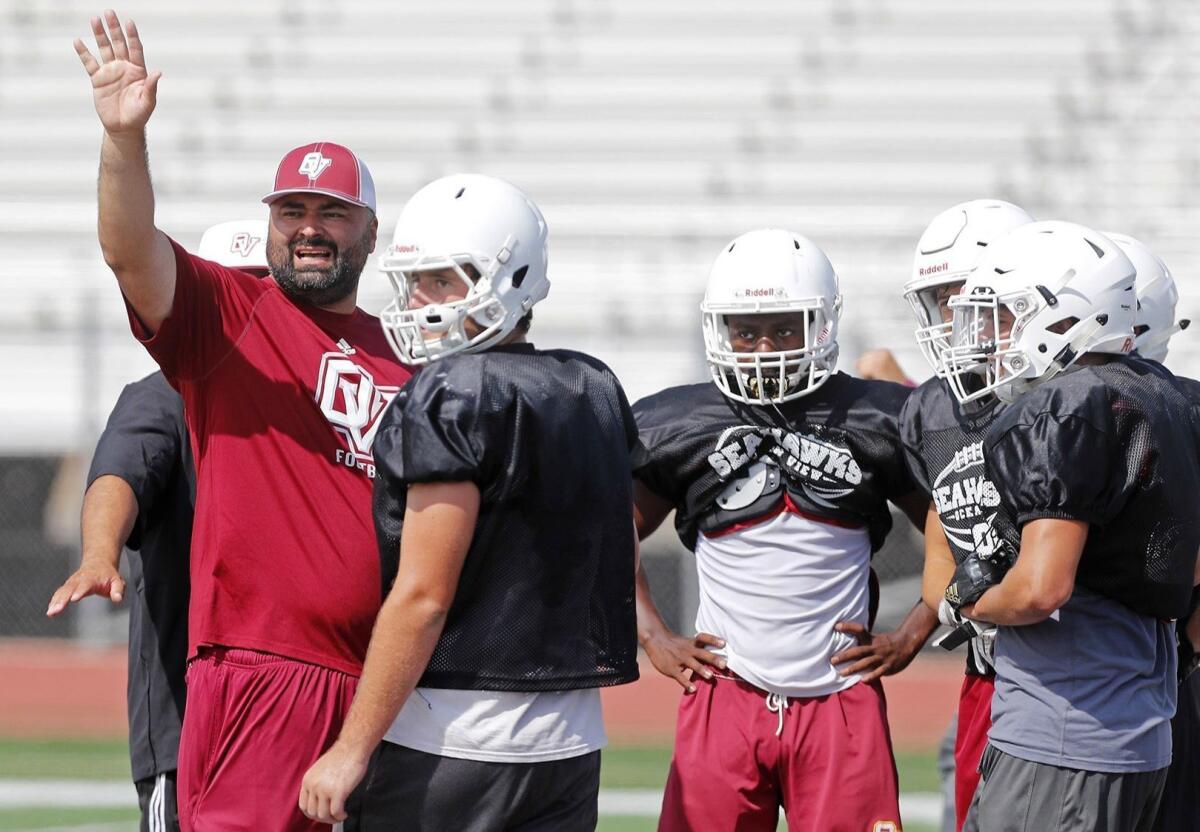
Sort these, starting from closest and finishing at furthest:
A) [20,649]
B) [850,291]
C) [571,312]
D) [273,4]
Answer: [20,649], [850,291], [571,312], [273,4]

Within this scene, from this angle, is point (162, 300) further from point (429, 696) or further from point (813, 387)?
point (813, 387)

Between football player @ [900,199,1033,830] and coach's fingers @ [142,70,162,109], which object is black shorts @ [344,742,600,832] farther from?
coach's fingers @ [142,70,162,109]

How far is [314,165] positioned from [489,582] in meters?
1.19

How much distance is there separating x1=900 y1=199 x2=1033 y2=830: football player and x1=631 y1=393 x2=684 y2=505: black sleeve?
0.51 metres

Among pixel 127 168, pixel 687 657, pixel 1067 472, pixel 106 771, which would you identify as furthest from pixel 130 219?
pixel 106 771

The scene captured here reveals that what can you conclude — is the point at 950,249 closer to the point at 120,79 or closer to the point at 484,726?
Answer: the point at 484,726

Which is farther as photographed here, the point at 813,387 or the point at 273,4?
the point at 273,4

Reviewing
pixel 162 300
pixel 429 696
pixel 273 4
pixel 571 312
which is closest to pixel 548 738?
pixel 429 696

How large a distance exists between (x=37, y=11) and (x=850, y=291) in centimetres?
788

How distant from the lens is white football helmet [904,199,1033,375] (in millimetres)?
3842

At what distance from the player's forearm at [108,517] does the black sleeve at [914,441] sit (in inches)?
65.8

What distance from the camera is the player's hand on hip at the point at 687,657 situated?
143 inches

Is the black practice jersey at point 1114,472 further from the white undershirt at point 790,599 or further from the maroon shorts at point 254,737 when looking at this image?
the maroon shorts at point 254,737

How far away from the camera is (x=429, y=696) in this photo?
2742 millimetres
